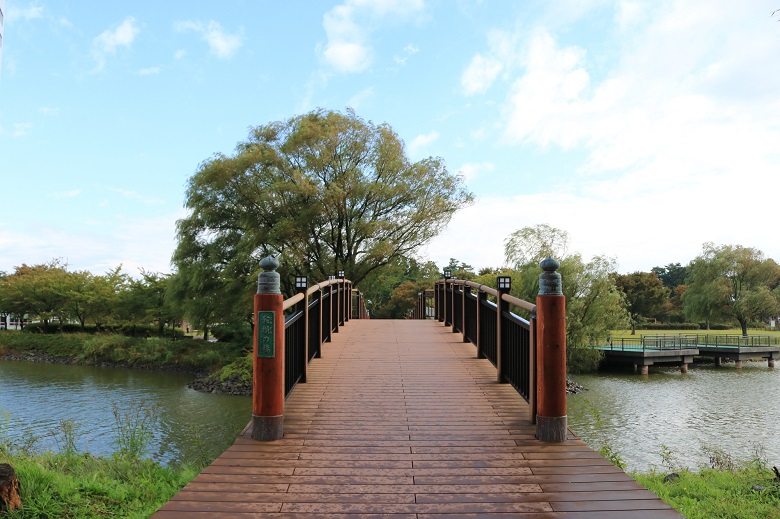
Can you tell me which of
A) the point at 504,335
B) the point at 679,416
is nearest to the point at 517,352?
the point at 504,335

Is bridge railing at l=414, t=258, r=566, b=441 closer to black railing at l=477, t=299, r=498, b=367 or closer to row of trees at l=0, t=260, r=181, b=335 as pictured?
black railing at l=477, t=299, r=498, b=367

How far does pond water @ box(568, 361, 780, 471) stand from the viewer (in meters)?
12.2

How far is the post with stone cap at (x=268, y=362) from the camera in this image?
4.11 m

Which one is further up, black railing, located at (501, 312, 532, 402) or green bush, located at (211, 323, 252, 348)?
black railing, located at (501, 312, 532, 402)

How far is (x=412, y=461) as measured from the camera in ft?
11.9

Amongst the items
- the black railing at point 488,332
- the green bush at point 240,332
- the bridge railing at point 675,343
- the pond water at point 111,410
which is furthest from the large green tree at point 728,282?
the black railing at point 488,332

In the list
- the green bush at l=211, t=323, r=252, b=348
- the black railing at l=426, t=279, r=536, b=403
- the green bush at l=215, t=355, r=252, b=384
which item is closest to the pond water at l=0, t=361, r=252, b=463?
the green bush at l=215, t=355, r=252, b=384

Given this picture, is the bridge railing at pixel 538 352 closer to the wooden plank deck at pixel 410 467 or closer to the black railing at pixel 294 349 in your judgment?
the wooden plank deck at pixel 410 467

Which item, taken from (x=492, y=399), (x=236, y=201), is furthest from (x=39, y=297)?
(x=492, y=399)

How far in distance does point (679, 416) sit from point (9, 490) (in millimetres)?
18523

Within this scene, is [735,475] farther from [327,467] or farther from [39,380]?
[39,380]

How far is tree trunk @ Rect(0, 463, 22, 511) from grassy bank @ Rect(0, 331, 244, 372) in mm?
24257

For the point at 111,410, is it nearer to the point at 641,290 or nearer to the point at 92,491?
the point at 92,491

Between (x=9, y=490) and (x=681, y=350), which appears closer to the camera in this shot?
(x=9, y=490)
